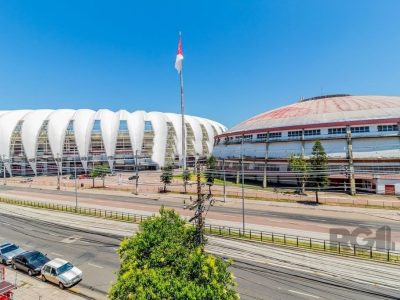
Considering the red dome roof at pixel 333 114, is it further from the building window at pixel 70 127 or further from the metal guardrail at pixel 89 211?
the building window at pixel 70 127

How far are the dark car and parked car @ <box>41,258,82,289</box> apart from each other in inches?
56.7

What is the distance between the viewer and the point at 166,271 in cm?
1172

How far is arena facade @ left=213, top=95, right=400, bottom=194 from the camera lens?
2012 inches

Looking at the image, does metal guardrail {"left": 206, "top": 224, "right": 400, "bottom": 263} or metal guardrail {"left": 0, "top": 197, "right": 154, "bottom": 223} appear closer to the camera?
metal guardrail {"left": 206, "top": 224, "right": 400, "bottom": 263}

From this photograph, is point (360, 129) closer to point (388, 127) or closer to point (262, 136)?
point (388, 127)

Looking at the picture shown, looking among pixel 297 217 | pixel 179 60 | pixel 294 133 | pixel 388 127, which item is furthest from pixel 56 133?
pixel 388 127

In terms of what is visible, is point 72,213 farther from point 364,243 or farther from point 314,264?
point 364,243

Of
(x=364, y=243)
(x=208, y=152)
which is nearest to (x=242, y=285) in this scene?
(x=364, y=243)

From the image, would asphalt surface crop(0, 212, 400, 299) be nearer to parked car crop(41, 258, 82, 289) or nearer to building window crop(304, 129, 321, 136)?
parked car crop(41, 258, 82, 289)

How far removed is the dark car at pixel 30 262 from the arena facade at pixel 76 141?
2850 inches

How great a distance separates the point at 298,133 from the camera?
61.6 metres

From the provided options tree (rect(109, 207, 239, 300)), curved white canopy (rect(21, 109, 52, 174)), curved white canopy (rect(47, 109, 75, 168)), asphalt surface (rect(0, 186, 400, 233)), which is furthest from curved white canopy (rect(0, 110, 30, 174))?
tree (rect(109, 207, 239, 300))

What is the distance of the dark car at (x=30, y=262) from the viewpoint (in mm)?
21062

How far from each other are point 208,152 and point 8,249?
10999 cm
